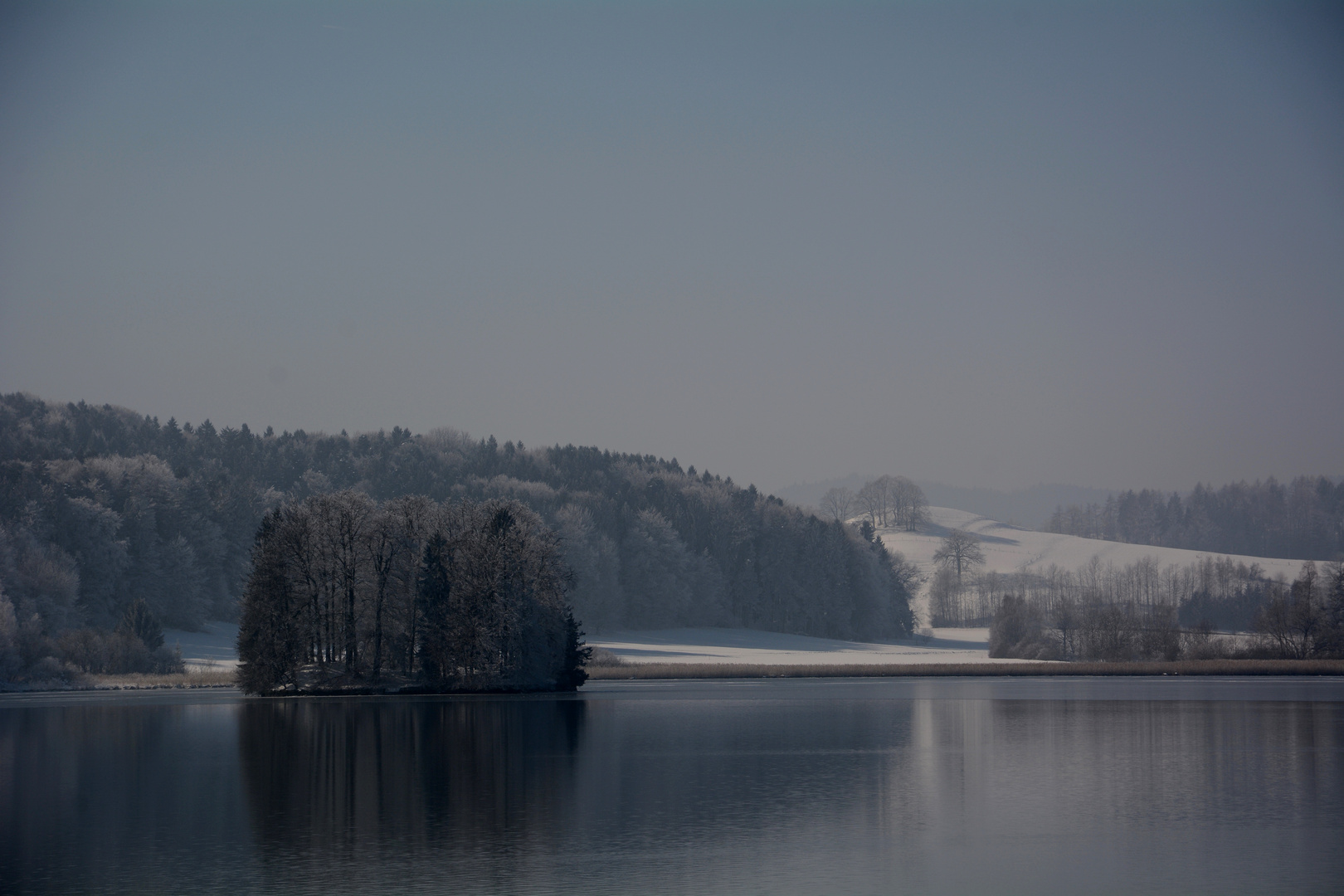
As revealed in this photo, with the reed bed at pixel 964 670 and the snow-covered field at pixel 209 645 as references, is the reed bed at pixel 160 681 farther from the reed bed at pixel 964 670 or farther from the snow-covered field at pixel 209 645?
the reed bed at pixel 964 670

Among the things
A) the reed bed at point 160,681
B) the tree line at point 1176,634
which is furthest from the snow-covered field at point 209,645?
the tree line at point 1176,634

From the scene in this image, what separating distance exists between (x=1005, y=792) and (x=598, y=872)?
12879 millimetres

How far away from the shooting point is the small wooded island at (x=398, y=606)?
71.1m

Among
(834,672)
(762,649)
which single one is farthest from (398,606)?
(762,649)

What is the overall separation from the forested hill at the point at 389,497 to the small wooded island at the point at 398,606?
35847 mm

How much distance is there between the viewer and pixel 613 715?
54656 mm

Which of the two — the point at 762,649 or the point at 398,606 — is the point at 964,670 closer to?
the point at 762,649

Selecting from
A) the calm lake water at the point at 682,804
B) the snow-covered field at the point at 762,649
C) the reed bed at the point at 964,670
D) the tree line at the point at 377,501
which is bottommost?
the snow-covered field at the point at 762,649

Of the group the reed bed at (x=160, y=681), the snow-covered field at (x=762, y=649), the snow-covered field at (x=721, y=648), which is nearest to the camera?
the reed bed at (x=160, y=681)

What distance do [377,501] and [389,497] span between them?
548 centimetres

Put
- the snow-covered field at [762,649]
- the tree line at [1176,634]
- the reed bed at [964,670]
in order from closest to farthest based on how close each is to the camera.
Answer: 1. the reed bed at [964,670]
2. the tree line at [1176,634]
3. the snow-covered field at [762,649]

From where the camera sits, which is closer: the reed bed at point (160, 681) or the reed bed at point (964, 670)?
the reed bed at point (160, 681)

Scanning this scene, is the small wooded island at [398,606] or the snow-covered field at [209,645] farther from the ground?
the small wooded island at [398,606]

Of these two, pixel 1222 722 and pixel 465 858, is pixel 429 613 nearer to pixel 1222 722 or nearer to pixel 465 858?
pixel 1222 722
